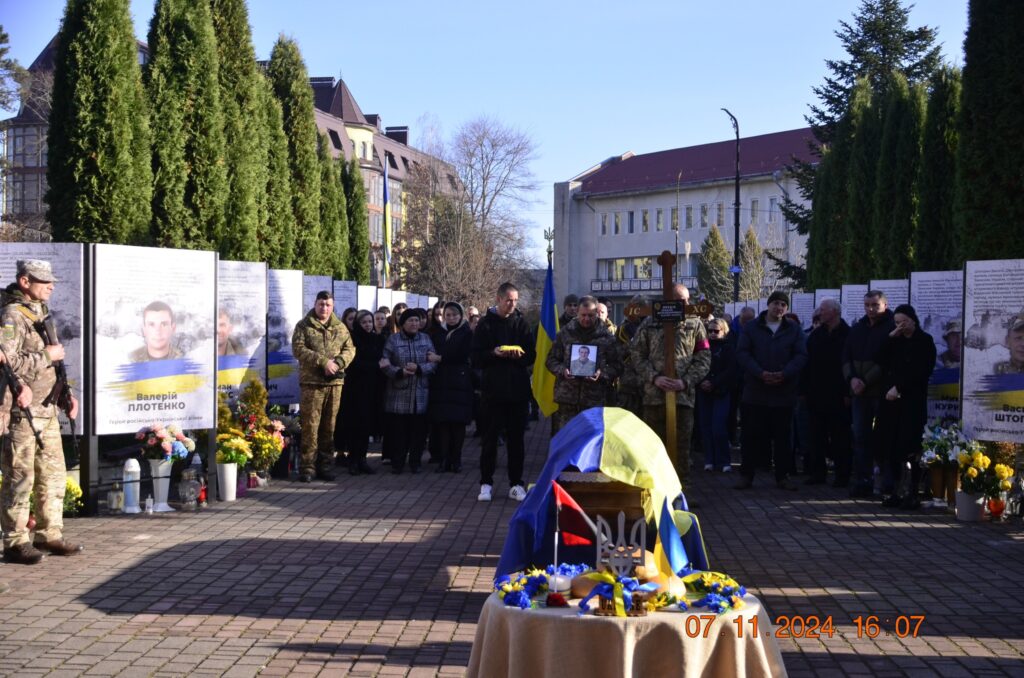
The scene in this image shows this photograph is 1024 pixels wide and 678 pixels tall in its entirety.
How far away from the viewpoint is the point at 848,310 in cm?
1909

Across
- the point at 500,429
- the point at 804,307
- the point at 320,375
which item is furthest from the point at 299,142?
the point at 500,429

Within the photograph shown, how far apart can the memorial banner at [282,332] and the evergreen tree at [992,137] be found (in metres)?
9.08

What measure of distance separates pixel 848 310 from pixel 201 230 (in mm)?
10031

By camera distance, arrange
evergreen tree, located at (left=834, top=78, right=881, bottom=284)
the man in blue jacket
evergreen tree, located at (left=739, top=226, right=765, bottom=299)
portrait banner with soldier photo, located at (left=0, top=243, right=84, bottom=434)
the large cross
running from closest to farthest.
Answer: the large cross → portrait banner with soldier photo, located at (left=0, top=243, right=84, bottom=434) → the man in blue jacket → evergreen tree, located at (left=834, top=78, right=881, bottom=284) → evergreen tree, located at (left=739, top=226, right=765, bottom=299)

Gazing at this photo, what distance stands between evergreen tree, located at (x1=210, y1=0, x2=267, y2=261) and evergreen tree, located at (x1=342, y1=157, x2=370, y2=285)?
1292cm

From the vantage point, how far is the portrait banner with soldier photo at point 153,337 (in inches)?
486

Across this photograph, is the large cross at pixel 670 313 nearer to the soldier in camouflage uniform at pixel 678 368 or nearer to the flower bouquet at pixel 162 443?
the soldier in camouflage uniform at pixel 678 368

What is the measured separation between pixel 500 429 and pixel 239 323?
13.3 ft

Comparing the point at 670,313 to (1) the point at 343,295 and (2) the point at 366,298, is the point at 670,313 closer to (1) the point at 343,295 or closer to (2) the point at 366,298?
(1) the point at 343,295

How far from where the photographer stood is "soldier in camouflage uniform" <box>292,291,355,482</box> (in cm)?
1509

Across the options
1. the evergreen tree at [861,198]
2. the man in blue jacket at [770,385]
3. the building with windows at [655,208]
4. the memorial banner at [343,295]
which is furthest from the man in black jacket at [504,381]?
the building with windows at [655,208]

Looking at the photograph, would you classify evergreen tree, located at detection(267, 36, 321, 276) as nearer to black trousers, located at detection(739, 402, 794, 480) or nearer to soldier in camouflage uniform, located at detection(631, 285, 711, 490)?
black trousers, located at detection(739, 402, 794, 480)

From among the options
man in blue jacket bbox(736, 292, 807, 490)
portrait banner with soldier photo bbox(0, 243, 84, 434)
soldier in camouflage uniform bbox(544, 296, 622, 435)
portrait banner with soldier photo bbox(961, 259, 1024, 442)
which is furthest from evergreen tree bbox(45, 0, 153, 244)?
portrait banner with soldier photo bbox(961, 259, 1024, 442)

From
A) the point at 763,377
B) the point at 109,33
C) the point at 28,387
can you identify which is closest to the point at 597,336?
the point at 763,377
